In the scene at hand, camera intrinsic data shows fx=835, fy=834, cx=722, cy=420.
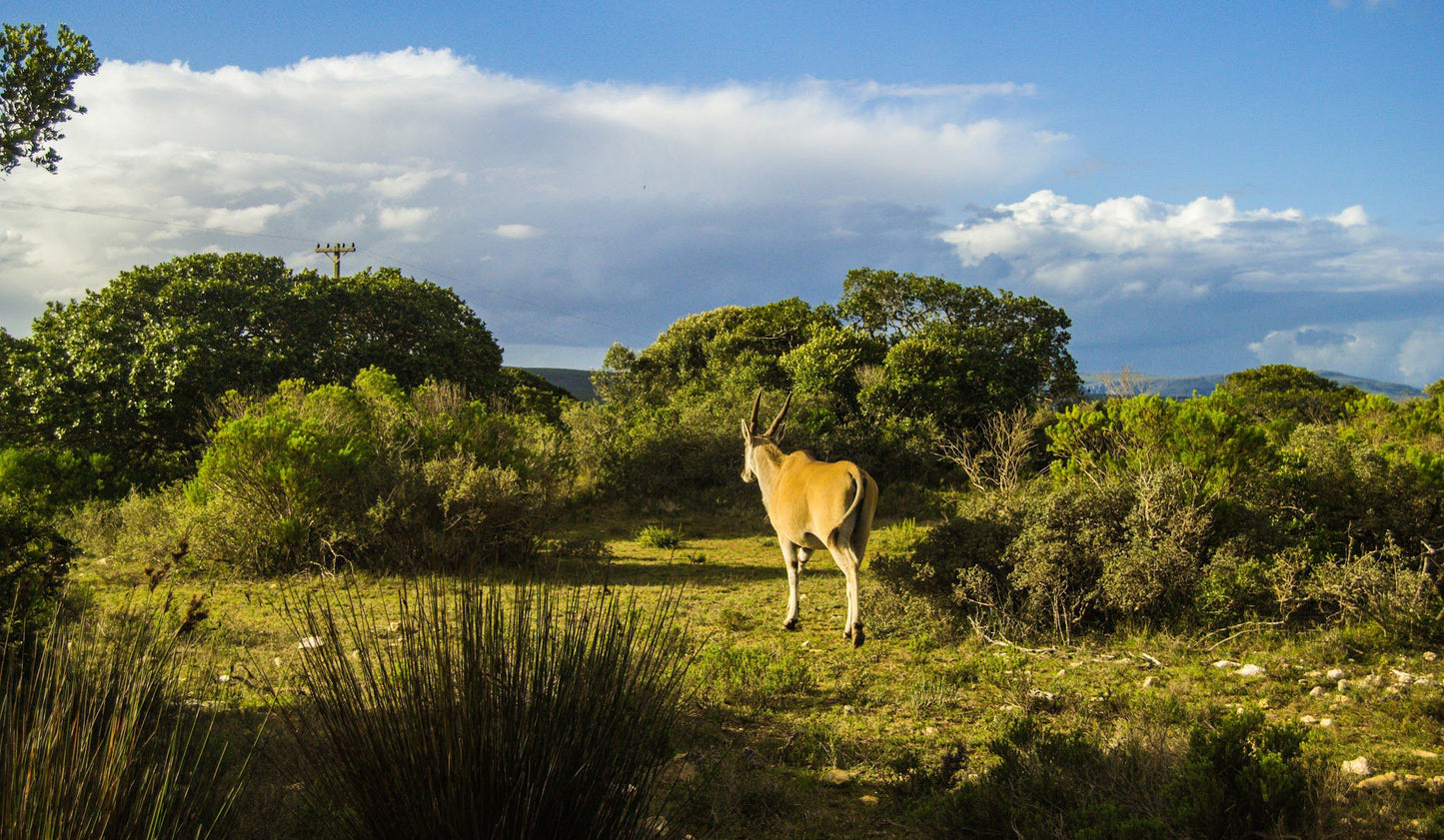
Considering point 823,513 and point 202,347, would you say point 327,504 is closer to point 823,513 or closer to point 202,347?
point 823,513

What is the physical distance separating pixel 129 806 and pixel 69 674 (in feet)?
2.52

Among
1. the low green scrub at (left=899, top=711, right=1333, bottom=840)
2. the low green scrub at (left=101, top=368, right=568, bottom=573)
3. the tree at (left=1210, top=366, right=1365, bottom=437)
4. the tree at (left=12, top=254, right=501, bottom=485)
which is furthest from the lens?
the tree at (left=1210, top=366, right=1365, bottom=437)

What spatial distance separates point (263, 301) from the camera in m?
24.9

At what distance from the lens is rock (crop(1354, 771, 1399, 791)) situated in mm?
4520

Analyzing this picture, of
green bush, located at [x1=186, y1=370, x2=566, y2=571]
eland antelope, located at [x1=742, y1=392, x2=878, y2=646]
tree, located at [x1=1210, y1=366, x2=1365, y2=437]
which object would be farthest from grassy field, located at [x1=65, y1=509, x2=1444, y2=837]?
tree, located at [x1=1210, y1=366, x2=1365, y2=437]

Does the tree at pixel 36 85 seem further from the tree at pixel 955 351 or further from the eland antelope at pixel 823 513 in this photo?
the tree at pixel 955 351

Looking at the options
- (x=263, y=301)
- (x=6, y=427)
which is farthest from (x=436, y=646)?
(x=263, y=301)

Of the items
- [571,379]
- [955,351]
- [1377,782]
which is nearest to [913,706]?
[1377,782]

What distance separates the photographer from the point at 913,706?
6.35 m

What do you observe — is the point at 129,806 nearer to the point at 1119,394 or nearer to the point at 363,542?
the point at 363,542

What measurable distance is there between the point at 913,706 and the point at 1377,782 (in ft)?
9.12

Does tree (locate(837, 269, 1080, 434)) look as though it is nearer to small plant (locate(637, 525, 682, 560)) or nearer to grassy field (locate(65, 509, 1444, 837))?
small plant (locate(637, 525, 682, 560))

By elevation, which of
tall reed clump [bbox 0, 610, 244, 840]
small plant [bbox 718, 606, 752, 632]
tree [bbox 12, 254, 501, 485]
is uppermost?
tree [bbox 12, 254, 501, 485]

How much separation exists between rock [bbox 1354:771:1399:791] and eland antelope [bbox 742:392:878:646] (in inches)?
170
